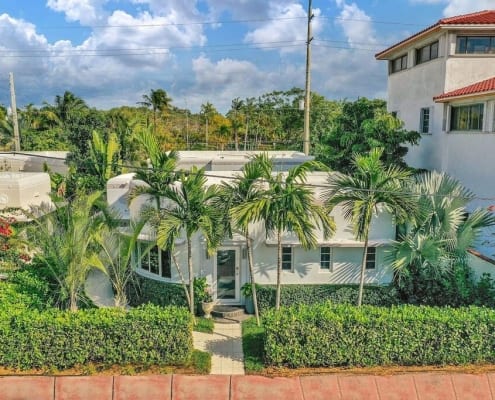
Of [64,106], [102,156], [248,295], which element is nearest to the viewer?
[248,295]

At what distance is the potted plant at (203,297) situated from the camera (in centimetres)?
1475

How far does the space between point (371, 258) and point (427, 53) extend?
12.6 m

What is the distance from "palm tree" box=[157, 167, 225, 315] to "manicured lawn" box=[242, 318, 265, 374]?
2.63 metres

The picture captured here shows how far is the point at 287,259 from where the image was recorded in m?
15.3

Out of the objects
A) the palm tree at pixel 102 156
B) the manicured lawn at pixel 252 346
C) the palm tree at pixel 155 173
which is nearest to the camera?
the manicured lawn at pixel 252 346

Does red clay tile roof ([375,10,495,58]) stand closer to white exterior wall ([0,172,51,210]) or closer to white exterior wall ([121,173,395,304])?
white exterior wall ([121,173,395,304])

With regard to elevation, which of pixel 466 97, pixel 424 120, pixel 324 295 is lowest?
pixel 324 295

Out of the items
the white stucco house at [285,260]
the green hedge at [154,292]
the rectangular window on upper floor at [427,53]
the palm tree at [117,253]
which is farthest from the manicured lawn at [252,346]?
the rectangular window on upper floor at [427,53]

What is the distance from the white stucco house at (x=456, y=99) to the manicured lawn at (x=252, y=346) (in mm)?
8069

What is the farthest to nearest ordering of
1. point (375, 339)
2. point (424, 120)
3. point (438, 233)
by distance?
1. point (424, 120)
2. point (438, 233)
3. point (375, 339)

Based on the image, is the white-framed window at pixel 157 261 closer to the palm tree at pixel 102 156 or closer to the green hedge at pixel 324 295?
the green hedge at pixel 324 295

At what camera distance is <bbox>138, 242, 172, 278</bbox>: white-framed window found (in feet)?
49.7

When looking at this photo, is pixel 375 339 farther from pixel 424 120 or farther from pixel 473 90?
pixel 424 120

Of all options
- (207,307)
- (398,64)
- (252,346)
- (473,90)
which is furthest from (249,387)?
(398,64)
